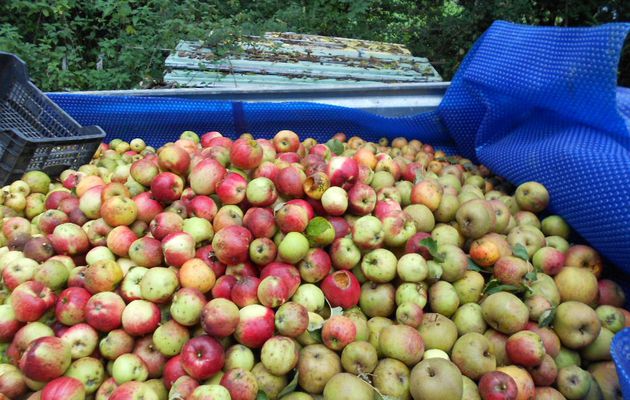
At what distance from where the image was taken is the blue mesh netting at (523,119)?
2525 millimetres

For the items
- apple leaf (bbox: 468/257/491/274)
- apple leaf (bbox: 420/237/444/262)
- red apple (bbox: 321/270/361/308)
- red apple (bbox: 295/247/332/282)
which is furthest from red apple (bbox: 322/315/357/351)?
apple leaf (bbox: 468/257/491/274)

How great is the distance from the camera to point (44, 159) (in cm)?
334

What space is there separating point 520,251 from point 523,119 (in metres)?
1.19

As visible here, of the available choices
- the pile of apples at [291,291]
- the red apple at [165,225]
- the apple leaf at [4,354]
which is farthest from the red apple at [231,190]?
the apple leaf at [4,354]

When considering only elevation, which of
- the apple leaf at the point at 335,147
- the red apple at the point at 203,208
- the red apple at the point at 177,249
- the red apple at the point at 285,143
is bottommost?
the apple leaf at the point at 335,147

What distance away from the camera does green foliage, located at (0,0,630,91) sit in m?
6.39

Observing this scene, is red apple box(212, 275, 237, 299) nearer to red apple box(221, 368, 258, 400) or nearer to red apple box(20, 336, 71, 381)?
red apple box(221, 368, 258, 400)

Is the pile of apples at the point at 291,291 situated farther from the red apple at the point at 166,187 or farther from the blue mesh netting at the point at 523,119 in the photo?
the blue mesh netting at the point at 523,119

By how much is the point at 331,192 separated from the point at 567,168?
1338 millimetres

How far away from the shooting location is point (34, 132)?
12.1 feet

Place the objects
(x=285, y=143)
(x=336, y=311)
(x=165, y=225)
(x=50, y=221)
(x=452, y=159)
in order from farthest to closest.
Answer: (x=452, y=159) → (x=285, y=143) → (x=50, y=221) → (x=165, y=225) → (x=336, y=311)

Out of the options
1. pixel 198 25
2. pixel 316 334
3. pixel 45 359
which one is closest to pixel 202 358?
pixel 316 334

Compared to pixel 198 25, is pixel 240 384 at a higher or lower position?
higher

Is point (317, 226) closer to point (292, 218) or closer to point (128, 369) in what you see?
point (292, 218)
